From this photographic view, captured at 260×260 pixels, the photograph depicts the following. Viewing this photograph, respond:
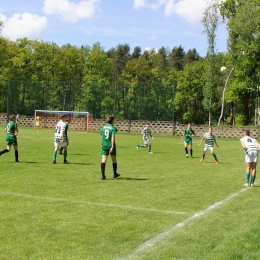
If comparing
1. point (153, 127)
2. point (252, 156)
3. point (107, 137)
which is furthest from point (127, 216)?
point (153, 127)

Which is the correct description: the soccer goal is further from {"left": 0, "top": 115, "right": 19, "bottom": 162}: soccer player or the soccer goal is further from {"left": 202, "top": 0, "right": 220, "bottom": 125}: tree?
{"left": 0, "top": 115, "right": 19, "bottom": 162}: soccer player

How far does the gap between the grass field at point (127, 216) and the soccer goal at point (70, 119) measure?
35513 mm

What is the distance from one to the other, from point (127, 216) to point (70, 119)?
142 ft

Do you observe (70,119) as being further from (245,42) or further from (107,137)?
(107,137)

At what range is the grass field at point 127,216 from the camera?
6.30 metres

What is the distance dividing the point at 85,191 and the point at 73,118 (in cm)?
4046

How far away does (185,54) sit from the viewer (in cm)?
10069

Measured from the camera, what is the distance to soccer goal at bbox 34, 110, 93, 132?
5034cm

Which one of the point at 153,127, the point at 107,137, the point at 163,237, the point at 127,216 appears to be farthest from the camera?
the point at 153,127

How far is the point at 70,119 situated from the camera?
51000 mm

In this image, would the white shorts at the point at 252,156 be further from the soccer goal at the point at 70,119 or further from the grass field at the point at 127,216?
the soccer goal at the point at 70,119

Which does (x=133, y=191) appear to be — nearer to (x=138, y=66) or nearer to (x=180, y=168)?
(x=180, y=168)

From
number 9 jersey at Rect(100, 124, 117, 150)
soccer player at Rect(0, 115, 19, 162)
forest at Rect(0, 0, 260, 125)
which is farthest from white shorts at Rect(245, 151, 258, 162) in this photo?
forest at Rect(0, 0, 260, 125)

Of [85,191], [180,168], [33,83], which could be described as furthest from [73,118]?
[85,191]
